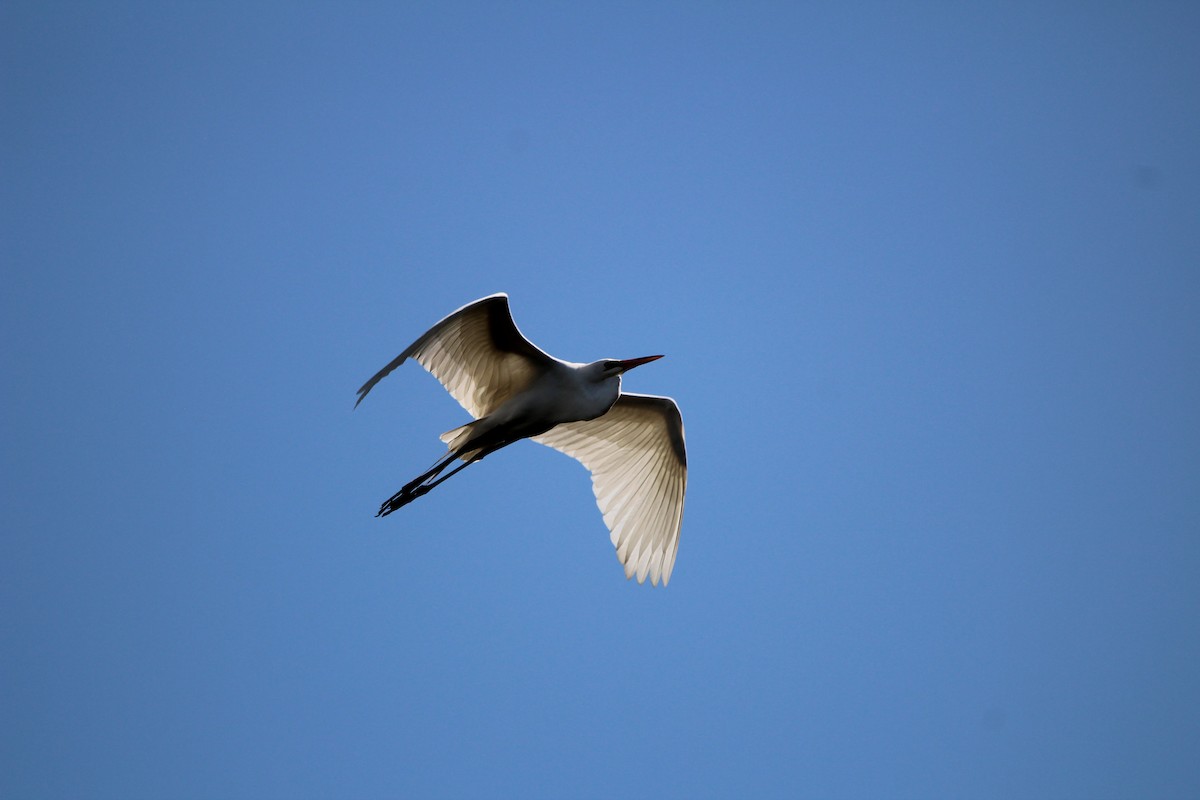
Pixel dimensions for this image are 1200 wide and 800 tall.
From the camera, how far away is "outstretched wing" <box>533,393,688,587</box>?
1075cm

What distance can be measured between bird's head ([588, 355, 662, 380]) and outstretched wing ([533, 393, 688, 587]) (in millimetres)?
1095

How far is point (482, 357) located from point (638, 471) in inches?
106

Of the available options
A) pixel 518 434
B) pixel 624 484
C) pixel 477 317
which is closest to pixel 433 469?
pixel 518 434

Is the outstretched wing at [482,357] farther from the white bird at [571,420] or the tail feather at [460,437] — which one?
the tail feather at [460,437]

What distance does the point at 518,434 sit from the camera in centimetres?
941

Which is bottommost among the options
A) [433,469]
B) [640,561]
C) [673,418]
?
[640,561]

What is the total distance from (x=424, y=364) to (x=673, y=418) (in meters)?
2.99

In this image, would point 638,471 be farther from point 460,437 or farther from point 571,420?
point 460,437

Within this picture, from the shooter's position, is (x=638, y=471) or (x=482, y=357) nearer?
Answer: (x=482, y=357)

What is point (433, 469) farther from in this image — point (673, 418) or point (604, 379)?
point (673, 418)

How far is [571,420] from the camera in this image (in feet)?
30.8

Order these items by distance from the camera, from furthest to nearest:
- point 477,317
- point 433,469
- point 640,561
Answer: point 640,561 → point 433,469 → point 477,317

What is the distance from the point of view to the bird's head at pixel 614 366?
932 centimetres

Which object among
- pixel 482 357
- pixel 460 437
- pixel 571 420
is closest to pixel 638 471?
pixel 571 420
